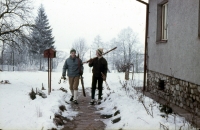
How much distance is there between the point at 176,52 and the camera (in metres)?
7.28

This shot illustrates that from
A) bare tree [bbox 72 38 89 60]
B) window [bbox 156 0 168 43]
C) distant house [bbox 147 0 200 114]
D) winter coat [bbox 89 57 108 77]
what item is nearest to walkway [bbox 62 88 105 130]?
winter coat [bbox 89 57 108 77]

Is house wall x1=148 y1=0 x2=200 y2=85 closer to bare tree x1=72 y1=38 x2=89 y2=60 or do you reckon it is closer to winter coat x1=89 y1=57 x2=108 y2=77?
winter coat x1=89 y1=57 x2=108 y2=77

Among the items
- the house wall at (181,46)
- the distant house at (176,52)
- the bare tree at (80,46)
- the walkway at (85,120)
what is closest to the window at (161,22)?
the distant house at (176,52)

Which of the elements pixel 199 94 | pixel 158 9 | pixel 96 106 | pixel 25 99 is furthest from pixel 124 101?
pixel 158 9

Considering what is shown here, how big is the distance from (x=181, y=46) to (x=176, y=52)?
39cm

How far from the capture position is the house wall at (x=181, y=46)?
19.8ft

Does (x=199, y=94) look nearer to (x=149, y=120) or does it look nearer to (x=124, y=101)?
(x=149, y=120)

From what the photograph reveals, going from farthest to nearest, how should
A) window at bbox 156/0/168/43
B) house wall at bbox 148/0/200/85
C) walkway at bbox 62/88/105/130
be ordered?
window at bbox 156/0/168/43 < house wall at bbox 148/0/200/85 < walkway at bbox 62/88/105/130

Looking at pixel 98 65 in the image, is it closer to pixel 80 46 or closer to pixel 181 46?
pixel 181 46

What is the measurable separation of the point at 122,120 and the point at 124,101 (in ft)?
5.94

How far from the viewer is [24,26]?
12.2 meters

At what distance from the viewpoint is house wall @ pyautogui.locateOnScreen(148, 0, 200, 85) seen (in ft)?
19.8

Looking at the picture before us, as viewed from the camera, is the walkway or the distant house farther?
the distant house

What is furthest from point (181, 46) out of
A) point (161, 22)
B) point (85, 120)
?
point (85, 120)
